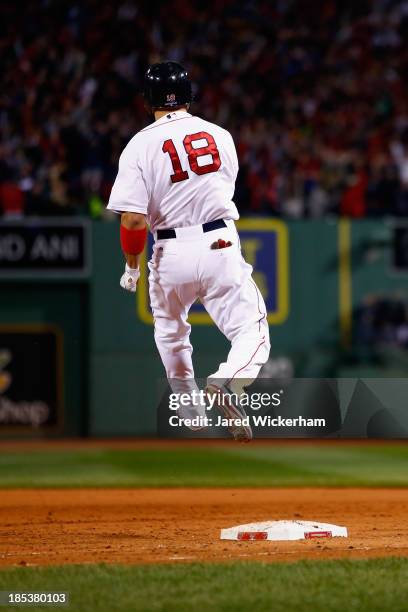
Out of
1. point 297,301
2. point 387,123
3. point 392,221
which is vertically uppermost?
point 387,123

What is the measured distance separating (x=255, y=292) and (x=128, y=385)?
937cm

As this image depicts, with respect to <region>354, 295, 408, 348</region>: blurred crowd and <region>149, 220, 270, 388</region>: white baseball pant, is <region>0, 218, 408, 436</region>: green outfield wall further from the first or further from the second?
<region>149, 220, 270, 388</region>: white baseball pant

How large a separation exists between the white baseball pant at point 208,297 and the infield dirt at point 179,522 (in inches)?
41.0

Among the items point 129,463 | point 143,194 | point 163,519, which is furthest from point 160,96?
point 129,463

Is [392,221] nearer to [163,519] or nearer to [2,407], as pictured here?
[2,407]

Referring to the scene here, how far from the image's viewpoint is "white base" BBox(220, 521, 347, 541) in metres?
6.48

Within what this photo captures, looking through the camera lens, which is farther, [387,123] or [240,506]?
[387,123]

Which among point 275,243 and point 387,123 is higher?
point 387,123

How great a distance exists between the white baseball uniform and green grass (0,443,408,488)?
5.09 metres

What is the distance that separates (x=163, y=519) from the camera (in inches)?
310

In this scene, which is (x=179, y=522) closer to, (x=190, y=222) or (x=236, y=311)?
(x=236, y=311)

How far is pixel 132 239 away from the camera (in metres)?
5.68

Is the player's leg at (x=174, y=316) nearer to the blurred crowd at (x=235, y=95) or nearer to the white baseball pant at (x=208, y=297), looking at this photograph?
the white baseball pant at (x=208, y=297)

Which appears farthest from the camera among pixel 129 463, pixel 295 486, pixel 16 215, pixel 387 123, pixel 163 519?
pixel 387 123
